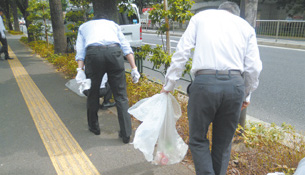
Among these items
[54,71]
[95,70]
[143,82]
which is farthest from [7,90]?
[95,70]

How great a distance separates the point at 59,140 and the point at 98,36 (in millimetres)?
1484

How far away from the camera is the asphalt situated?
8.70 ft

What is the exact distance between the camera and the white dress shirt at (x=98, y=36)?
2914 mm

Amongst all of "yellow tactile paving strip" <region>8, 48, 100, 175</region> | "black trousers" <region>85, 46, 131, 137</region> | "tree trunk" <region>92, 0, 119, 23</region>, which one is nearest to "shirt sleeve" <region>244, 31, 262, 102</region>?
"black trousers" <region>85, 46, 131, 137</region>

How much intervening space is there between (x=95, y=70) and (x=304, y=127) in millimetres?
3166

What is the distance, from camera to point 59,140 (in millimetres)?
3266

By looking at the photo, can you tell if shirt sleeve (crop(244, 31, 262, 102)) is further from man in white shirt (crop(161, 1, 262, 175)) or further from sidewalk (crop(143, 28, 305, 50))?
sidewalk (crop(143, 28, 305, 50))

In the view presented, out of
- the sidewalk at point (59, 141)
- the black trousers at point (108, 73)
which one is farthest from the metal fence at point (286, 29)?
the black trousers at point (108, 73)

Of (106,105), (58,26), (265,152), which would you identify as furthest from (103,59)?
(58,26)

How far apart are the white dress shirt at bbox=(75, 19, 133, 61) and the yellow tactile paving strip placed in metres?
1.13

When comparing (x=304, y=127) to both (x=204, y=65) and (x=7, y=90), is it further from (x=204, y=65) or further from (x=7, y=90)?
(x=7, y=90)

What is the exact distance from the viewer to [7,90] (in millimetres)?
5539

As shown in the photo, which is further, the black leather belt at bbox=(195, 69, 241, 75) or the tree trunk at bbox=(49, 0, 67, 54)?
the tree trunk at bbox=(49, 0, 67, 54)

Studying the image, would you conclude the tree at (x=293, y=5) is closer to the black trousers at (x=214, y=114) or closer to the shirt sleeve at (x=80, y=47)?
the shirt sleeve at (x=80, y=47)
